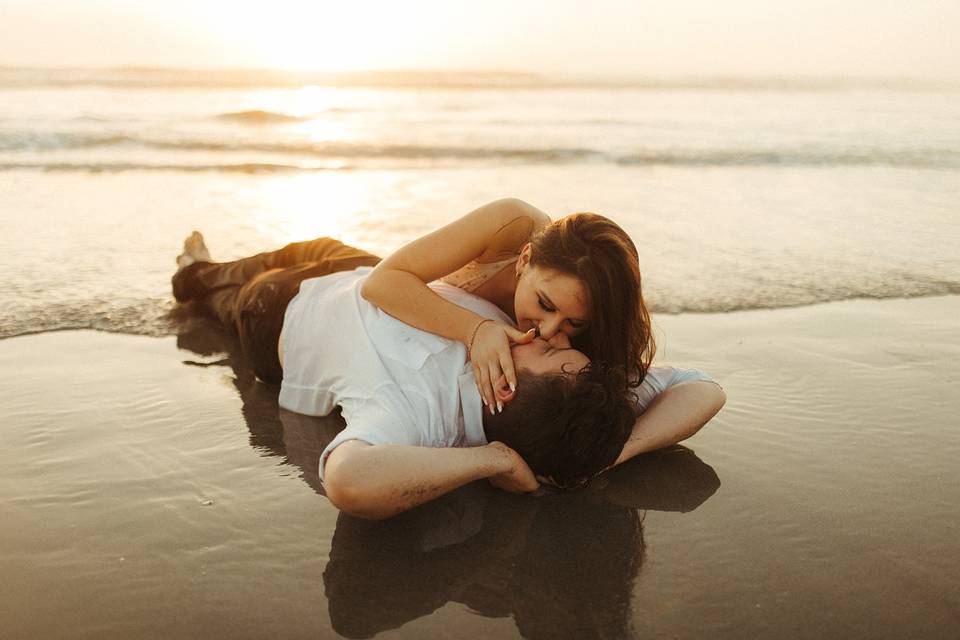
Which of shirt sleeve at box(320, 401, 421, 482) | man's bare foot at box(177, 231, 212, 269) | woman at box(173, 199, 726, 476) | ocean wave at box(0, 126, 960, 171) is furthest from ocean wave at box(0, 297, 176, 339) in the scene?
ocean wave at box(0, 126, 960, 171)

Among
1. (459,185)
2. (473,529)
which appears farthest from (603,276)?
(459,185)

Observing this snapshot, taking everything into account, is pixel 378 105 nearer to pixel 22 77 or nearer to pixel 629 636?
pixel 22 77

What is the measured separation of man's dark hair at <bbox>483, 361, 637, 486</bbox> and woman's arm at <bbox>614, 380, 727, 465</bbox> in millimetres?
290

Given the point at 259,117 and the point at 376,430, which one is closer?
the point at 376,430

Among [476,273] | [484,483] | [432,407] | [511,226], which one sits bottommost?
[484,483]

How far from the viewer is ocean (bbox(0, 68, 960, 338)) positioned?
220 inches

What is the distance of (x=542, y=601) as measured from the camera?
2.22 m

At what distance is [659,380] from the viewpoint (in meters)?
3.25

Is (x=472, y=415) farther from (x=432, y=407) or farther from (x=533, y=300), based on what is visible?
(x=533, y=300)

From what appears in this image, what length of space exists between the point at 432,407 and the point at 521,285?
1.80 ft

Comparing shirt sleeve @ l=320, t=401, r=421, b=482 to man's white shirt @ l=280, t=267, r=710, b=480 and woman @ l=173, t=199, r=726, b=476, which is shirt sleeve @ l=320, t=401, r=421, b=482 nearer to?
man's white shirt @ l=280, t=267, r=710, b=480

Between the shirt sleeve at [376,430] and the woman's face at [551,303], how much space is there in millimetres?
574

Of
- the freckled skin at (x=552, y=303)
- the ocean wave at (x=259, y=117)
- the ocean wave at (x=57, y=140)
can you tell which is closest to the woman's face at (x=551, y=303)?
the freckled skin at (x=552, y=303)

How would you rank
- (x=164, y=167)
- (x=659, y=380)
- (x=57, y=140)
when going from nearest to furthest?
(x=659, y=380), (x=164, y=167), (x=57, y=140)
